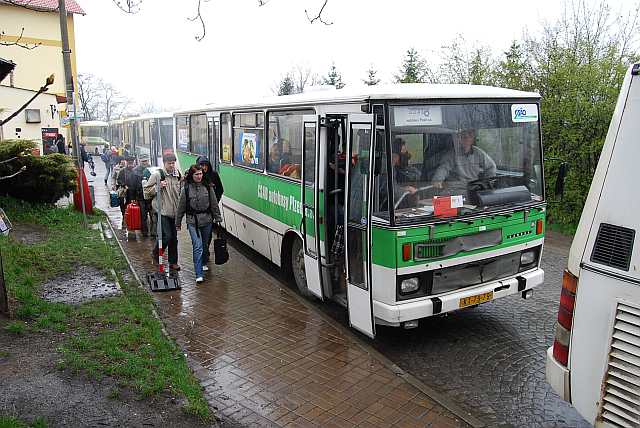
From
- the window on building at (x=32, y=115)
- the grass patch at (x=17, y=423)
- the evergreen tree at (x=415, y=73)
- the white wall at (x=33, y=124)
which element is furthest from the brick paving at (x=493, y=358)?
the window on building at (x=32, y=115)

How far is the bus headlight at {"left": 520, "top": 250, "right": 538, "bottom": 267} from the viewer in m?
6.64

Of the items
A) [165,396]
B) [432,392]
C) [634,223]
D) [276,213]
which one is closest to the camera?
[634,223]

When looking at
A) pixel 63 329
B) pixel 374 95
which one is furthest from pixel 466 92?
pixel 63 329

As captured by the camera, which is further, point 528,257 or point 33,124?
point 33,124

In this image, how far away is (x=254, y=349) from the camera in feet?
20.2

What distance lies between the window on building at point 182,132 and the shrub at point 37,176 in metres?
2.78

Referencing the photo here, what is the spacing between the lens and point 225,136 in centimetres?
1123

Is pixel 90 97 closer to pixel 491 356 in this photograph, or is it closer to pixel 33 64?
pixel 33 64

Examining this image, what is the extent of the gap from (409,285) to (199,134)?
28.7ft

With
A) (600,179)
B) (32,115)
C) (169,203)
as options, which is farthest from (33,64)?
(600,179)

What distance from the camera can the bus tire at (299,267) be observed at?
26.0ft

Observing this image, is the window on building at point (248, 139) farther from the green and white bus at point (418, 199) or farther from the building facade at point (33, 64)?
the building facade at point (33, 64)

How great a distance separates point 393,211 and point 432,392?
1758mm

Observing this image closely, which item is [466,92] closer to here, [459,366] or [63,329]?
[459,366]
